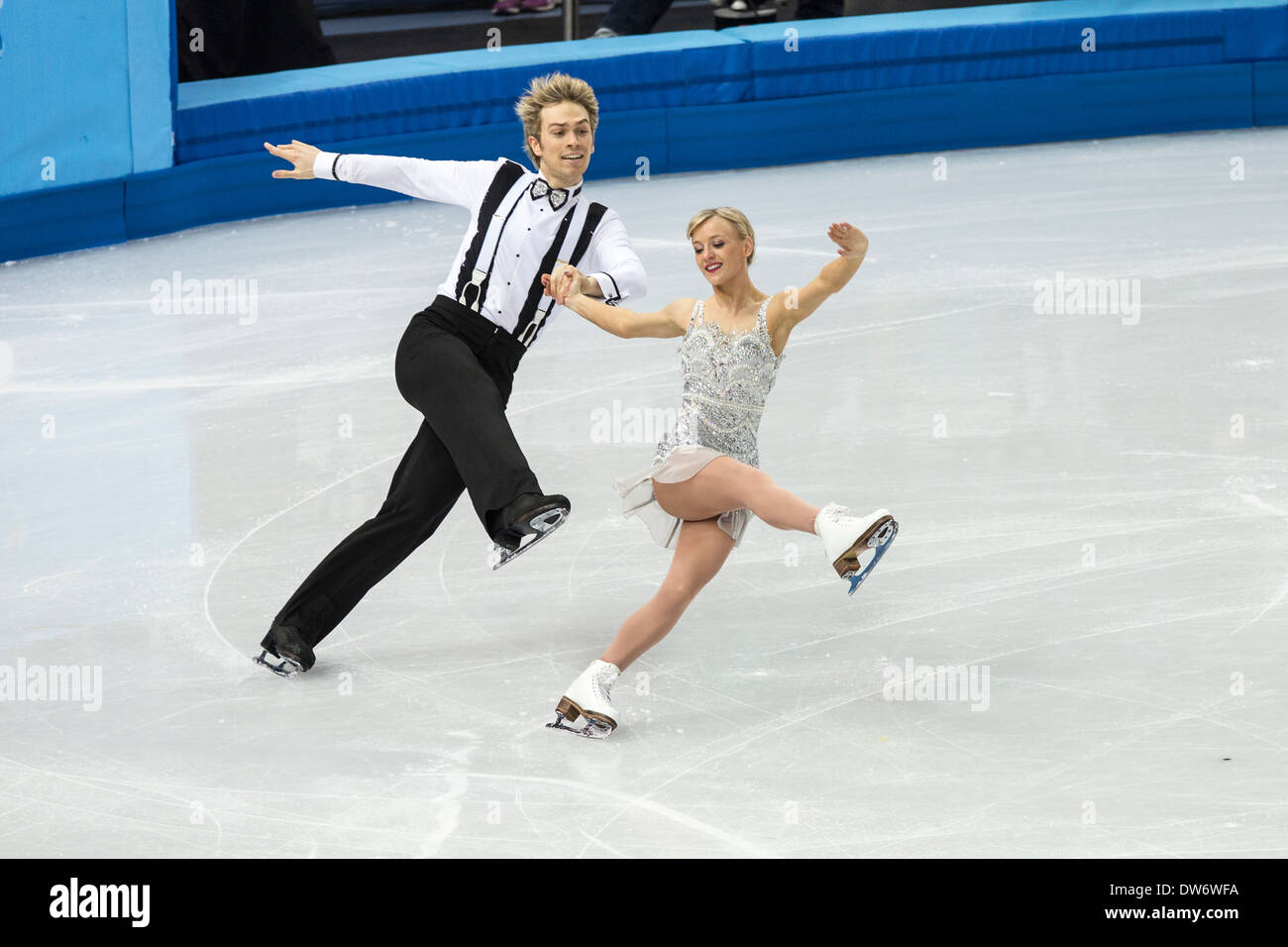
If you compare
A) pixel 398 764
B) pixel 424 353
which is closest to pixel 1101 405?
pixel 424 353

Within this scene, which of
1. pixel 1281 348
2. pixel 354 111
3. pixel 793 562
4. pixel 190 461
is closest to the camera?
pixel 793 562

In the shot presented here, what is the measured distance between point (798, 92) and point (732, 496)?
22.4ft

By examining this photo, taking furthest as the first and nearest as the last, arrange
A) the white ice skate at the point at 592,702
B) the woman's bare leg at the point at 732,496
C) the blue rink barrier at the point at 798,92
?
the blue rink barrier at the point at 798,92
the white ice skate at the point at 592,702
the woman's bare leg at the point at 732,496

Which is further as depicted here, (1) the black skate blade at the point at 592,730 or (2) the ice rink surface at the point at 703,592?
(1) the black skate blade at the point at 592,730

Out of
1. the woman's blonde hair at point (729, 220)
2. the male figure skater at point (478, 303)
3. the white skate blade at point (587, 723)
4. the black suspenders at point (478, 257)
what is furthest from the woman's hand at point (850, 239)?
the white skate blade at point (587, 723)

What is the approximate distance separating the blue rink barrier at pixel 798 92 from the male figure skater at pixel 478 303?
507 centimetres

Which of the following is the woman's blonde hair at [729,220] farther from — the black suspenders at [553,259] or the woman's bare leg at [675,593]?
the woman's bare leg at [675,593]

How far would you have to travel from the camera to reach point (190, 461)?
19.5 ft

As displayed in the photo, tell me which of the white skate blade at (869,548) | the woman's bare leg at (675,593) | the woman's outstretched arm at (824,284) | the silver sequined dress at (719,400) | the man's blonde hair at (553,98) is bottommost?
the woman's bare leg at (675,593)

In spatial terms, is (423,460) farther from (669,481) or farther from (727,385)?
(727,385)

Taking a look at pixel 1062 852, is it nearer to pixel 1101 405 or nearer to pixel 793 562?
pixel 793 562

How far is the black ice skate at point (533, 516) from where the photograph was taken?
3.91 meters

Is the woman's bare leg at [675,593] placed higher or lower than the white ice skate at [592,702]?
higher

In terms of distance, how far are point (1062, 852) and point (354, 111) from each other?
6977mm
